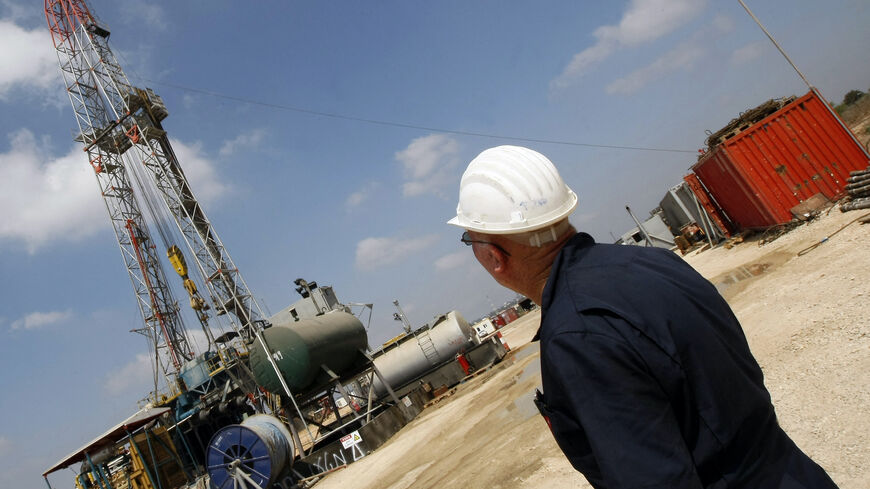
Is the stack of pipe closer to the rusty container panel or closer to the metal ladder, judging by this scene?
the rusty container panel

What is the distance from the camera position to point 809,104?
1326cm

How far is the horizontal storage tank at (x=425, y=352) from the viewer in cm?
2125

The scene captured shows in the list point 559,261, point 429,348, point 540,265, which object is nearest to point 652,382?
point 559,261

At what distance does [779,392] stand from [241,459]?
10.8 meters

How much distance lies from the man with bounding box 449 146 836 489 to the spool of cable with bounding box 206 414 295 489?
1170 centimetres

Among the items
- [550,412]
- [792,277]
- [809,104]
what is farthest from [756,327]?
[809,104]

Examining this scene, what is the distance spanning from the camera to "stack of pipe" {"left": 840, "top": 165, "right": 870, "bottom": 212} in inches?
423

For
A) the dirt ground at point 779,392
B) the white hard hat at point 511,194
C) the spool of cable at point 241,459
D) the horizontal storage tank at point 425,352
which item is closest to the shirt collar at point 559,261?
the white hard hat at point 511,194

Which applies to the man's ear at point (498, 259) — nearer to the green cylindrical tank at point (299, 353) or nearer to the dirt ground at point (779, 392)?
the dirt ground at point (779, 392)

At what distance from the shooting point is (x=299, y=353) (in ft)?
48.5

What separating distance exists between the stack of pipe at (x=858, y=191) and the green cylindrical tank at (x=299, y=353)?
14.2 m

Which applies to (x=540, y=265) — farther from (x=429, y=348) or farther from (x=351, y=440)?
(x=429, y=348)

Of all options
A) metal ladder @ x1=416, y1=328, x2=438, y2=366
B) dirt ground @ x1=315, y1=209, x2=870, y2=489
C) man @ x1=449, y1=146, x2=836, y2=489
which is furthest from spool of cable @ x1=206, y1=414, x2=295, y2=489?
man @ x1=449, y1=146, x2=836, y2=489

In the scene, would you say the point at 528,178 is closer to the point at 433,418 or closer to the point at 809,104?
the point at 433,418
